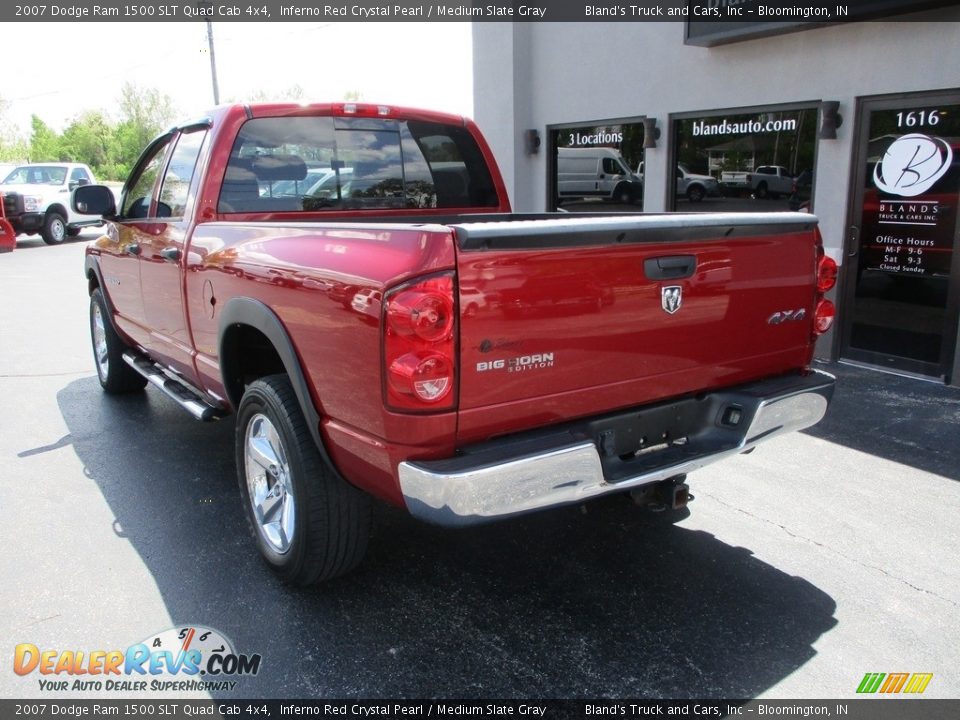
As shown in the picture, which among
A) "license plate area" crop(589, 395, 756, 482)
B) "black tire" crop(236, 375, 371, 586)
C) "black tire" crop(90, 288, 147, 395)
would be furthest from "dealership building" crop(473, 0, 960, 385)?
"black tire" crop(90, 288, 147, 395)

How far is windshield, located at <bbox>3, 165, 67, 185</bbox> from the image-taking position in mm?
20203

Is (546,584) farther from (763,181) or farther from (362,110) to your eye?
(763,181)

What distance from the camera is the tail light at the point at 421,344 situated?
2465 millimetres

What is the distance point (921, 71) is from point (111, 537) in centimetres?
672

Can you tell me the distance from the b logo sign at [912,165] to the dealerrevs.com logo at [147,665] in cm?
631

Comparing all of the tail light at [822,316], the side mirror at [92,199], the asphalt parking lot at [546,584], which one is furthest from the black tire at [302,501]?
the side mirror at [92,199]

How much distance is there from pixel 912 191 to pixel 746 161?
179 centimetres

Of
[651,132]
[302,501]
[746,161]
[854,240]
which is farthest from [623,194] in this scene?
[302,501]

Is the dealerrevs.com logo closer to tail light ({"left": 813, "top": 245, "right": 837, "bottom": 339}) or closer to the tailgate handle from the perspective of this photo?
the tailgate handle

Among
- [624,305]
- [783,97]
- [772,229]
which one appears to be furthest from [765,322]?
[783,97]

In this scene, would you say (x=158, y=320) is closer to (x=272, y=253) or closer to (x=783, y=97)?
(x=272, y=253)

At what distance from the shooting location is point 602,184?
32.8 ft

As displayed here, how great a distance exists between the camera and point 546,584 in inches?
135

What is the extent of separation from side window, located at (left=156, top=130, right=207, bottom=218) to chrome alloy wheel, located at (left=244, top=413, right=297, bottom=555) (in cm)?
157
